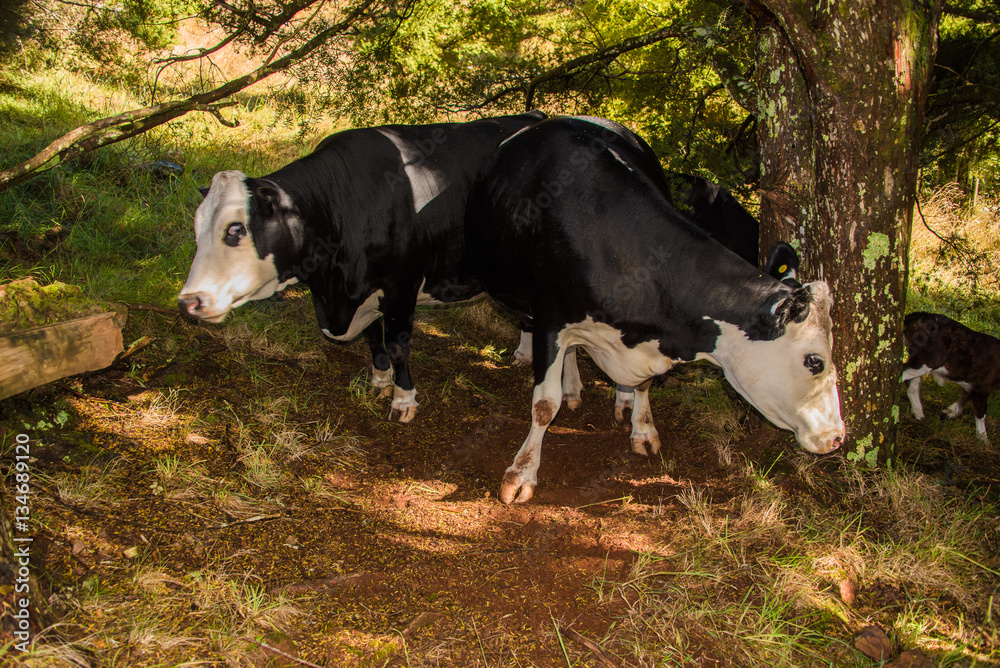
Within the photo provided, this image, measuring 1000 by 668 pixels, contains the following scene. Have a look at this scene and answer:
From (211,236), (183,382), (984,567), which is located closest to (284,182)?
(211,236)

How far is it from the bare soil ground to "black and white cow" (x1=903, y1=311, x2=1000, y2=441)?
1.48 metres

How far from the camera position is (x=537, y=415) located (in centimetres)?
405

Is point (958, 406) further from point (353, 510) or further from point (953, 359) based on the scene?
point (353, 510)

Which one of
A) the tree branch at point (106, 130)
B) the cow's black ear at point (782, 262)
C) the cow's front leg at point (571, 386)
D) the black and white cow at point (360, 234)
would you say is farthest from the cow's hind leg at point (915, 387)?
the tree branch at point (106, 130)

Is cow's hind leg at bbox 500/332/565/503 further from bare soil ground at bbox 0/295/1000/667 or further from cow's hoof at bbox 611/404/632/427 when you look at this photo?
cow's hoof at bbox 611/404/632/427

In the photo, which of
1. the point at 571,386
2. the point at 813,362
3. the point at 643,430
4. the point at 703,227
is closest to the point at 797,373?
the point at 813,362

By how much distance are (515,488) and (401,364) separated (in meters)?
1.28

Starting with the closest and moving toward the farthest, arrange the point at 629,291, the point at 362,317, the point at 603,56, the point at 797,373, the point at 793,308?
the point at 793,308 < the point at 797,373 < the point at 629,291 < the point at 362,317 < the point at 603,56

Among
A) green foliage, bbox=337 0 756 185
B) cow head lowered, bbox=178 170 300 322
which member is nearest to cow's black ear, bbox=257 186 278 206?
cow head lowered, bbox=178 170 300 322

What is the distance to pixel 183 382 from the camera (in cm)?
446

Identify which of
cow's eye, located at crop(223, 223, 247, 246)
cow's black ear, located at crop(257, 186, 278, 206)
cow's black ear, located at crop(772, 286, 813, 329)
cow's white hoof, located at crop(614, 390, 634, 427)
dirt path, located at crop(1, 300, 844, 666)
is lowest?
dirt path, located at crop(1, 300, 844, 666)

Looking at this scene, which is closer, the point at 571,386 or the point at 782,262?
the point at 782,262

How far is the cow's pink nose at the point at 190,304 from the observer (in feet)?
11.6

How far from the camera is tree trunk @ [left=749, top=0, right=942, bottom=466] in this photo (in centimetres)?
346
